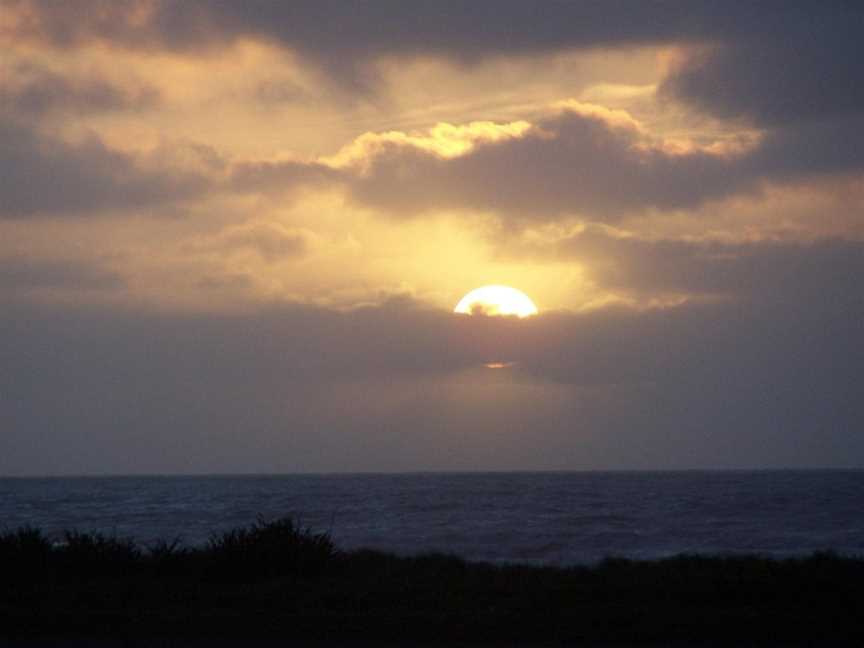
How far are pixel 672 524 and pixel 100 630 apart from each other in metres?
36.2

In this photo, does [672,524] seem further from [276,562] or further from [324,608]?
[324,608]

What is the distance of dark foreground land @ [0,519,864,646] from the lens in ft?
39.2

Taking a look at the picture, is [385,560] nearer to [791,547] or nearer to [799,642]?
[799,642]

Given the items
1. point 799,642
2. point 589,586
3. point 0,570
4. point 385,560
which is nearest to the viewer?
point 799,642

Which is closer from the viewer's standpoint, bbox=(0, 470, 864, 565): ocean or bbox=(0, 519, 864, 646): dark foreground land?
bbox=(0, 519, 864, 646): dark foreground land

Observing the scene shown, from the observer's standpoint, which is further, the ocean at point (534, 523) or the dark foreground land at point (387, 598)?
the ocean at point (534, 523)

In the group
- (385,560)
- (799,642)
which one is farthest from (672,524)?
(799,642)

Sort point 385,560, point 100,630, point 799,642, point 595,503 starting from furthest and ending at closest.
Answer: point 595,503, point 385,560, point 100,630, point 799,642

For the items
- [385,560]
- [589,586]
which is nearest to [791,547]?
[385,560]

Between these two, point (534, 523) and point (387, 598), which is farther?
point (534, 523)

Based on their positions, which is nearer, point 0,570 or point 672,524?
point 0,570

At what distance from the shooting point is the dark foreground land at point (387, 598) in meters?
12.0

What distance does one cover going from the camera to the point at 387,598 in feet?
46.0

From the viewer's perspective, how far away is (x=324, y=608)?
1347 centimetres
